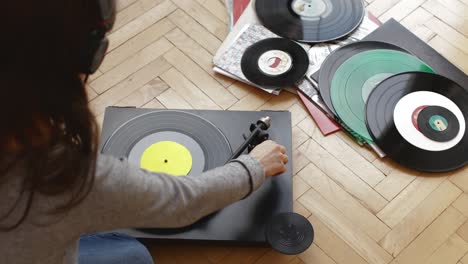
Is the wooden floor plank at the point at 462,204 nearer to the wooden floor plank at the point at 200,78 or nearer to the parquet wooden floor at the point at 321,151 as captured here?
the parquet wooden floor at the point at 321,151

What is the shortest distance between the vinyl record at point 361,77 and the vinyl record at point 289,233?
31 cm

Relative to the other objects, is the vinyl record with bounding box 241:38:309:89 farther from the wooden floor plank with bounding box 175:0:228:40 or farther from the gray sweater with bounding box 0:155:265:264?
the gray sweater with bounding box 0:155:265:264

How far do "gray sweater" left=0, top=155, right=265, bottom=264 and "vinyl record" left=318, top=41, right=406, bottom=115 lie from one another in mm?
630

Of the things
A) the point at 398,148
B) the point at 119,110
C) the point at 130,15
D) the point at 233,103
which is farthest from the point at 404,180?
the point at 130,15

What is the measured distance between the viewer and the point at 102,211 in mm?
775

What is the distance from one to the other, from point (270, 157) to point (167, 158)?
0.25m

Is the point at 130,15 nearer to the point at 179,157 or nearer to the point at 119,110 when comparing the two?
the point at 119,110

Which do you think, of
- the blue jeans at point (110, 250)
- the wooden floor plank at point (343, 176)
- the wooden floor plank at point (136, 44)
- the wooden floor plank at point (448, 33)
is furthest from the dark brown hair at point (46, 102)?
the wooden floor plank at point (448, 33)

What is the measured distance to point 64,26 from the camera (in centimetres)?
59

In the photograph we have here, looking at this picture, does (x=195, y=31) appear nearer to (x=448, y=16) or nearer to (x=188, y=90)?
(x=188, y=90)

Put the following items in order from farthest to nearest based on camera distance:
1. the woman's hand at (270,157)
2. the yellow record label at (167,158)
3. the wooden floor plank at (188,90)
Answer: the wooden floor plank at (188,90), the yellow record label at (167,158), the woman's hand at (270,157)

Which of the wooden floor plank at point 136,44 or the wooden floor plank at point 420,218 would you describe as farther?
the wooden floor plank at point 136,44

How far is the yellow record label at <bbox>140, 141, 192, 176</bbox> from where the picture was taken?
1.29m

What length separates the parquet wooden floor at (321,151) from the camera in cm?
126
